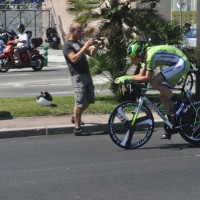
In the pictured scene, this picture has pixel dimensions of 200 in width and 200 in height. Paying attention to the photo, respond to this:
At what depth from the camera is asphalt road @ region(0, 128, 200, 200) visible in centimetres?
595

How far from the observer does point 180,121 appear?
27.2 ft

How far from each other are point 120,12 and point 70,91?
14.4 feet

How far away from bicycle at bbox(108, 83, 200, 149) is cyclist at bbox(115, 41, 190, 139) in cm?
15

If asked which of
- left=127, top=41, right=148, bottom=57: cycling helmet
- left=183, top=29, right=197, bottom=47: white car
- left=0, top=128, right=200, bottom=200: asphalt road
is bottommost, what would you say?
left=0, top=128, right=200, bottom=200: asphalt road

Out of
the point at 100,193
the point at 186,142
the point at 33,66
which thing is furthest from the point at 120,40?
the point at 33,66

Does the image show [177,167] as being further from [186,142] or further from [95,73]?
[95,73]

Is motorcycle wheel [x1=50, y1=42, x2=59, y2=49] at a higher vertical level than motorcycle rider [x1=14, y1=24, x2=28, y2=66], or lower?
lower

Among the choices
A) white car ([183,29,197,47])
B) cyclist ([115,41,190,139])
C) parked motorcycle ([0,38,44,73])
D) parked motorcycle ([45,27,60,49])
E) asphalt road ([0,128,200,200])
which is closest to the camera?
asphalt road ([0,128,200,200])

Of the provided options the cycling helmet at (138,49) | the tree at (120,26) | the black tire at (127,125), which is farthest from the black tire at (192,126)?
the tree at (120,26)

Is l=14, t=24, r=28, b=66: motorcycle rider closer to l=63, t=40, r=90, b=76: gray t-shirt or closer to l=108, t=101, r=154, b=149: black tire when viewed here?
l=63, t=40, r=90, b=76: gray t-shirt

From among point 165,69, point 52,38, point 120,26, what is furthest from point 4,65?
point 52,38

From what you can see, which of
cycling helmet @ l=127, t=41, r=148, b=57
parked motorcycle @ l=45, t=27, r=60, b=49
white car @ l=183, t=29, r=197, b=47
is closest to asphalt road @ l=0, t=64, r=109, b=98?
white car @ l=183, t=29, r=197, b=47

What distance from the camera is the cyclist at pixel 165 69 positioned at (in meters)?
7.97

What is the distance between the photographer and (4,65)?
71.5 feet
